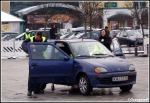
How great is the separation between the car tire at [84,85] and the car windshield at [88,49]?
805mm

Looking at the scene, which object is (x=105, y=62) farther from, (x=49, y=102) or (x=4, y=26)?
(x=4, y=26)

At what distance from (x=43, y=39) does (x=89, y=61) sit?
2249 millimetres

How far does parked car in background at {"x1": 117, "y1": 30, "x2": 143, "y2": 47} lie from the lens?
3634cm

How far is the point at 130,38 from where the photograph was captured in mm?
37156

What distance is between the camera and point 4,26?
52344mm

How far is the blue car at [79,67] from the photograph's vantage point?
1206 cm

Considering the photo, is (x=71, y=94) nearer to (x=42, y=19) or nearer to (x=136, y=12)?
(x=136, y=12)

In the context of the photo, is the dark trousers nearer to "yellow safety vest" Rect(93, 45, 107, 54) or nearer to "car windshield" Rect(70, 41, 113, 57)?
"car windshield" Rect(70, 41, 113, 57)

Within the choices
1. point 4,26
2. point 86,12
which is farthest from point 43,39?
point 4,26

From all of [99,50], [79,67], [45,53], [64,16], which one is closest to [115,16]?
[64,16]

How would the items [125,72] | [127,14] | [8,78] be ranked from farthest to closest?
1. [127,14]
2. [8,78]
3. [125,72]

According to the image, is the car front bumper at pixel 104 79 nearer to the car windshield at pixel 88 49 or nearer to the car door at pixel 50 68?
the car door at pixel 50 68

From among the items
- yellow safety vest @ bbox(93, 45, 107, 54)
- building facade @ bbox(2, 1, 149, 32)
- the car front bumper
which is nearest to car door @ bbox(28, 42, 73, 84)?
the car front bumper

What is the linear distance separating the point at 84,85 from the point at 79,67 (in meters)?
0.49
